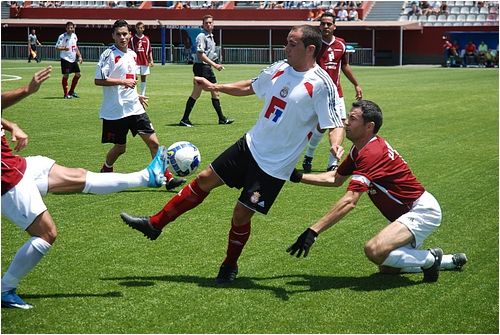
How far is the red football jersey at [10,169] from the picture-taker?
20.6 feet

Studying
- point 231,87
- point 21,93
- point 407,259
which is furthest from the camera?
point 231,87

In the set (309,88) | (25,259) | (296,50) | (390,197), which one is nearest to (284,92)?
(309,88)

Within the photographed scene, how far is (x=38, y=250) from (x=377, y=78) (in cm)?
3106

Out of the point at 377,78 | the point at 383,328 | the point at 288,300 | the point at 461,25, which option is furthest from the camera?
the point at 461,25

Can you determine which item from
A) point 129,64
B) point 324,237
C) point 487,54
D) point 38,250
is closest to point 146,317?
point 38,250

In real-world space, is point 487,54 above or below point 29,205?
below

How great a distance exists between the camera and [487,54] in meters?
47.5

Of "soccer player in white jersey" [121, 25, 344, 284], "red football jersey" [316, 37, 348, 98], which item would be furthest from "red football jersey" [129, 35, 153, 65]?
"soccer player in white jersey" [121, 25, 344, 284]

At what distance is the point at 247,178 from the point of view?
7297 millimetres

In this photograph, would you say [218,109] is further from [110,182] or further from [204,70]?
[110,182]

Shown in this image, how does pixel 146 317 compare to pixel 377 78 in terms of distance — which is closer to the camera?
pixel 146 317

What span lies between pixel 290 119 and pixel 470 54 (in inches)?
1723

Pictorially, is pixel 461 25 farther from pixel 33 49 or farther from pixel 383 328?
pixel 383 328

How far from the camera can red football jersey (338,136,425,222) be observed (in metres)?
7.30
